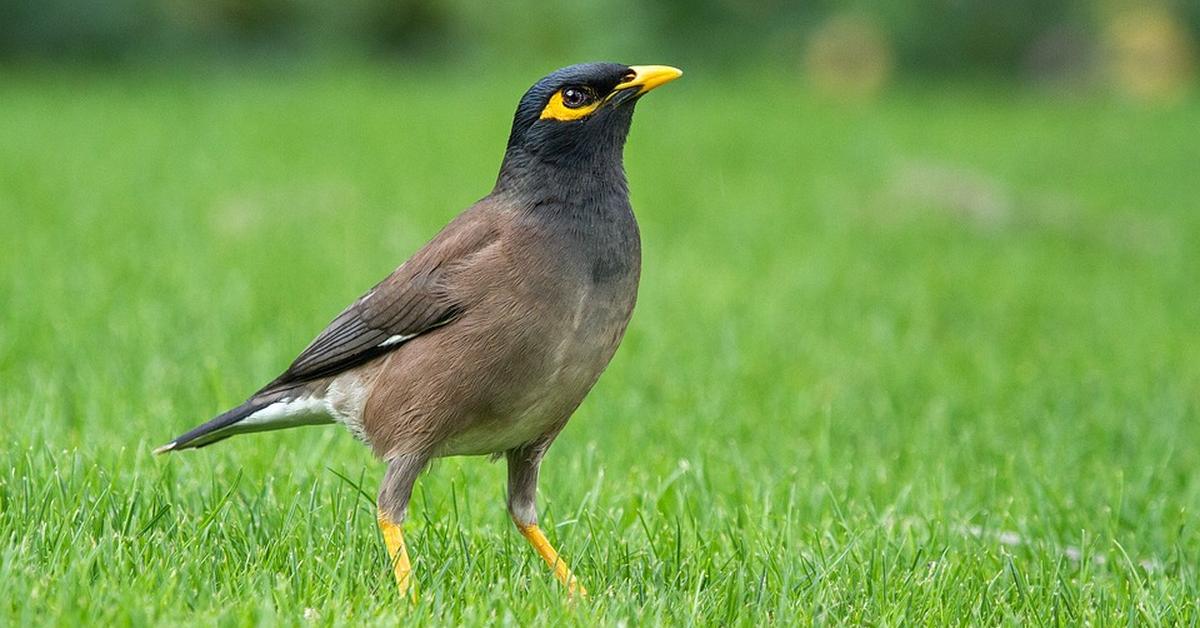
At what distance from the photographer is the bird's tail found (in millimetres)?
4312

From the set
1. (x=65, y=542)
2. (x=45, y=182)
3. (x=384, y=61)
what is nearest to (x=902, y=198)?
(x=45, y=182)

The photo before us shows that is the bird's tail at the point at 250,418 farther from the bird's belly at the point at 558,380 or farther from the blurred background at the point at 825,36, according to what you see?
the blurred background at the point at 825,36

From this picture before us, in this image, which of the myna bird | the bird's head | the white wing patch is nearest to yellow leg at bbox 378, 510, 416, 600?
the myna bird

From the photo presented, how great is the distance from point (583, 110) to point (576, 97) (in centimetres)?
4

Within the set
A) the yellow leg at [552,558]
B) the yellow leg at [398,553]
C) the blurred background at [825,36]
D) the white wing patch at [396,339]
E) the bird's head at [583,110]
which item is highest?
the bird's head at [583,110]

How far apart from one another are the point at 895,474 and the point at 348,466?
6.20 ft

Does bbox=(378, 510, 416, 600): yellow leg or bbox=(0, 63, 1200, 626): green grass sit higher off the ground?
bbox=(378, 510, 416, 600): yellow leg

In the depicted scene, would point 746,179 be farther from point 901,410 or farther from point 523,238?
point 523,238

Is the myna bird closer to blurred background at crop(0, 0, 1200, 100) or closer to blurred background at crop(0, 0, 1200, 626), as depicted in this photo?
blurred background at crop(0, 0, 1200, 626)

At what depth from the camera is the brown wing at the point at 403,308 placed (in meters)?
4.06

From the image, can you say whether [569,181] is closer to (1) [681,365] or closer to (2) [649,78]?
(2) [649,78]

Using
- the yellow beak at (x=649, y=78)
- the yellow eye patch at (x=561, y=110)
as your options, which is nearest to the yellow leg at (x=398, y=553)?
the yellow eye patch at (x=561, y=110)

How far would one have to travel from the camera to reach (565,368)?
3855 millimetres

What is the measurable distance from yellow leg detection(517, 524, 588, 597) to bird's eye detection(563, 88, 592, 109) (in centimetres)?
114
